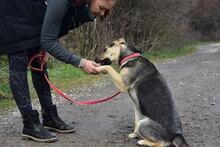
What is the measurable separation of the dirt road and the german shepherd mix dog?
352mm

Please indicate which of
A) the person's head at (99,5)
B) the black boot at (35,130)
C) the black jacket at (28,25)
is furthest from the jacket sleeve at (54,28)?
the black boot at (35,130)

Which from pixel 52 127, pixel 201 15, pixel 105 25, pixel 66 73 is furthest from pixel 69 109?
pixel 201 15

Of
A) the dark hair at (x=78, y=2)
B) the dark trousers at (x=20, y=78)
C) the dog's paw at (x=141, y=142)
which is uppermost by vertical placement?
the dark hair at (x=78, y=2)

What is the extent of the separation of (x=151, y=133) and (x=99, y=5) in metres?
1.56

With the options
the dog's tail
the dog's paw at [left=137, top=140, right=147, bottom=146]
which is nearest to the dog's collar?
the dog's paw at [left=137, top=140, right=147, bottom=146]

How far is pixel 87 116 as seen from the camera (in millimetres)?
6711

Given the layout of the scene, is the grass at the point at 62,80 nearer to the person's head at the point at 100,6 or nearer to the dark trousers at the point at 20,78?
the dark trousers at the point at 20,78

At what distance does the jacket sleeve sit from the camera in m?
4.71

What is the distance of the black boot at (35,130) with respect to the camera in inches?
206

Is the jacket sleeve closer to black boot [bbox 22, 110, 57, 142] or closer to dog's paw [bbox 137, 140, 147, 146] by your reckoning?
black boot [bbox 22, 110, 57, 142]

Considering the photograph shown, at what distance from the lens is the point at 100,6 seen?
4852 mm

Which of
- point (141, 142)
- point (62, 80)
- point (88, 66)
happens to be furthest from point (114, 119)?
point (62, 80)

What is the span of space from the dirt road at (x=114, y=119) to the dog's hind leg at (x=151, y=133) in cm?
25

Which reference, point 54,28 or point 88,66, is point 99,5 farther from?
point 88,66
